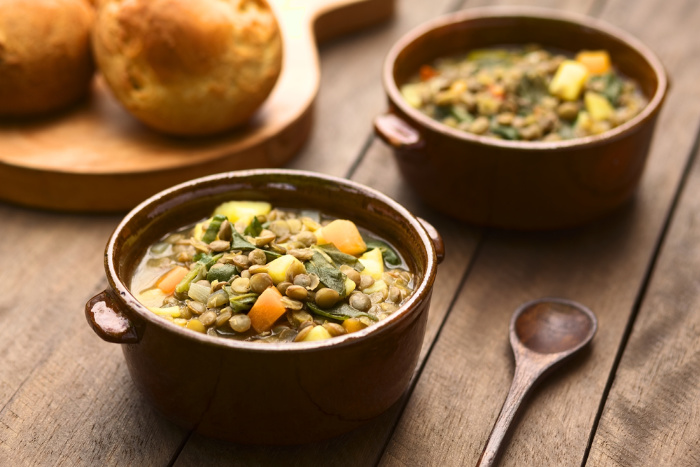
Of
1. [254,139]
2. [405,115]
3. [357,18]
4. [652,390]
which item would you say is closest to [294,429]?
[652,390]

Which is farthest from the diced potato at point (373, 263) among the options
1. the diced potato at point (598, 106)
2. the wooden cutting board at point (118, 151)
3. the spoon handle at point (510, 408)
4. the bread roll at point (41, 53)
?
the bread roll at point (41, 53)

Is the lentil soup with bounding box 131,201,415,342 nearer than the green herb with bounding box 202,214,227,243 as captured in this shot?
Yes

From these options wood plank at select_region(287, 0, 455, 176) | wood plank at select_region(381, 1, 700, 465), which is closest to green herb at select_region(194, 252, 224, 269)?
wood plank at select_region(381, 1, 700, 465)

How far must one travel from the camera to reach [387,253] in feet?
7.00

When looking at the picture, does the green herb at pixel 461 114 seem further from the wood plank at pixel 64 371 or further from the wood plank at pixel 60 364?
the wood plank at pixel 60 364

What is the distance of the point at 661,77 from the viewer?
2.67 meters

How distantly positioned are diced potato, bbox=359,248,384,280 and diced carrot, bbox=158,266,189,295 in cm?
45

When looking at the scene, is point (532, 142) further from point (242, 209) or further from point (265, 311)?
point (265, 311)

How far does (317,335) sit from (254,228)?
442mm

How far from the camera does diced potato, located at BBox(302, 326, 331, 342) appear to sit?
5.84 ft

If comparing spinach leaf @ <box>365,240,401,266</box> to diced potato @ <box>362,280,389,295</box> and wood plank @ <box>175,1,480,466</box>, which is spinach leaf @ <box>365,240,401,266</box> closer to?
diced potato @ <box>362,280,389,295</box>

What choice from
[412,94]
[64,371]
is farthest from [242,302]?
[412,94]

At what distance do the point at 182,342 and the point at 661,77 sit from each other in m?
1.85

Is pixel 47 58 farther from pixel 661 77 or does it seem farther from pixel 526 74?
pixel 661 77
